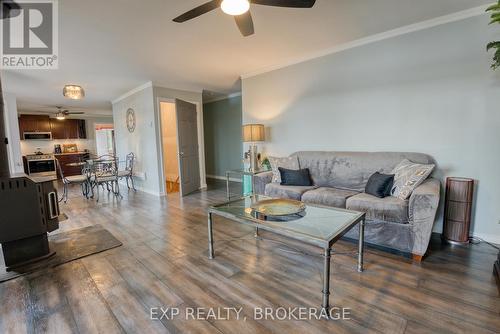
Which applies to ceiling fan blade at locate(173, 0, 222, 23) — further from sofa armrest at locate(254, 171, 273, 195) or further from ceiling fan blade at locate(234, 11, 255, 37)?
sofa armrest at locate(254, 171, 273, 195)

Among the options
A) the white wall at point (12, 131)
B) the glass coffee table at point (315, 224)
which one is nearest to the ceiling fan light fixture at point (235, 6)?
the glass coffee table at point (315, 224)

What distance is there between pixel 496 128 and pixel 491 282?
1564mm

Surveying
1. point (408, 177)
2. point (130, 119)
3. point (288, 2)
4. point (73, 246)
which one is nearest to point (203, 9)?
→ point (288, 2)

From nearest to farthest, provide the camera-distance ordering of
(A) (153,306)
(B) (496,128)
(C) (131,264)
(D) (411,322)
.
Answer: (D) (411,322), (A) (153,306), (C) (131,264), (B) (496,128)

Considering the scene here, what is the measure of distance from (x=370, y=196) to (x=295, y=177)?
103cm

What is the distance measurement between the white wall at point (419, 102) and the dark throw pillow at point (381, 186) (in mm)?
632

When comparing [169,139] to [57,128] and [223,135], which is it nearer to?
[223,135]

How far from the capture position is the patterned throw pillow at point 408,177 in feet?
7.83

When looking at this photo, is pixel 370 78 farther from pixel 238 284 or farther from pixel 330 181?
pixel 238 284

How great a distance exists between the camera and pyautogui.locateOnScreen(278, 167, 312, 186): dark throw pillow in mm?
3358

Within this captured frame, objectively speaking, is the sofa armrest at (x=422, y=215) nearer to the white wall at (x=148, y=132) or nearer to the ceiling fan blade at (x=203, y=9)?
the ceiling fan blade at (x=203, y=9)

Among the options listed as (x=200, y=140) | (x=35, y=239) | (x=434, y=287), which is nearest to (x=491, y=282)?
(x=434, y=287)

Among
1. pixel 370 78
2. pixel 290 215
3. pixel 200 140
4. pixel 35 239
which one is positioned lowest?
pixel 35 239

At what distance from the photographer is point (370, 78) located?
3188 mm
